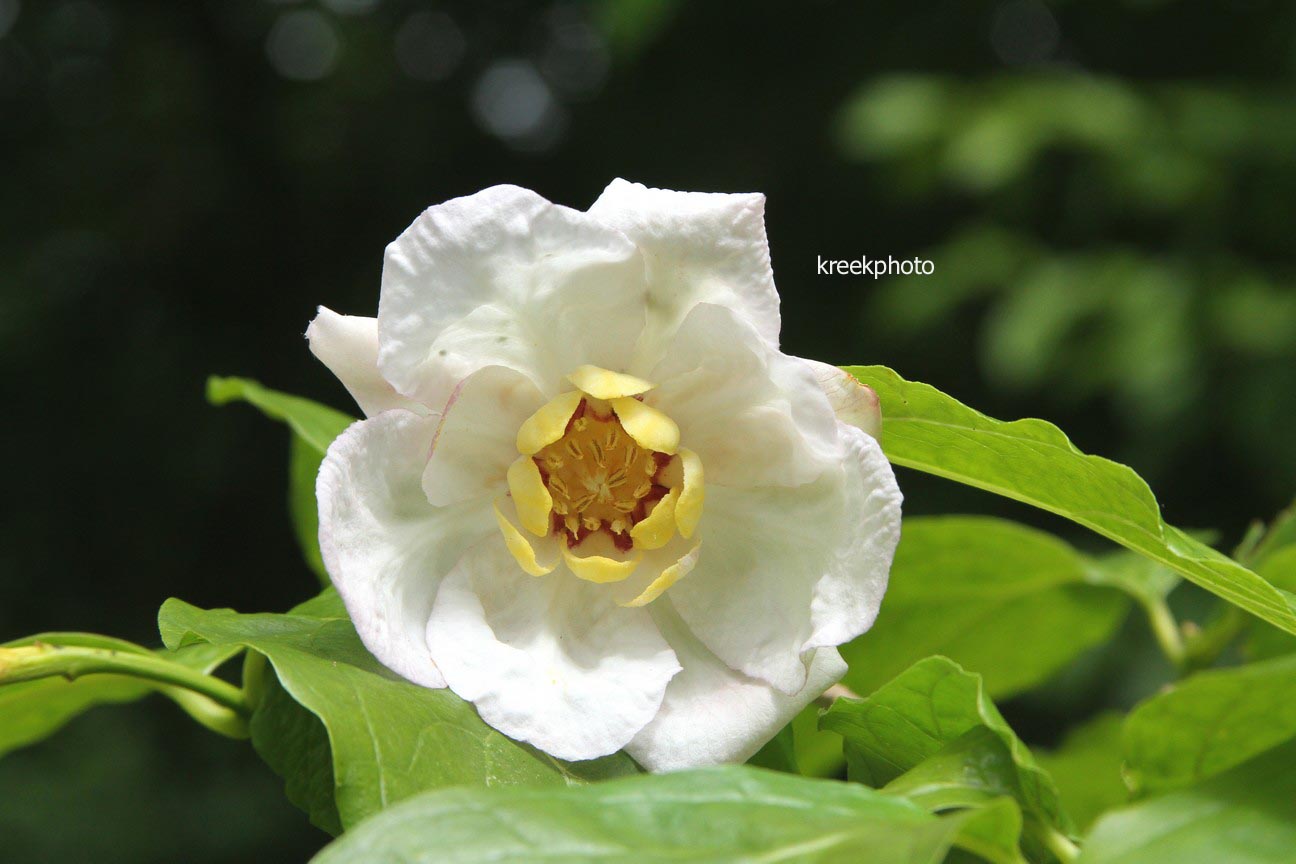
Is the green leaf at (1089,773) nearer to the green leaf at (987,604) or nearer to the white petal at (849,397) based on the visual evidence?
the green leaf at (987,604)

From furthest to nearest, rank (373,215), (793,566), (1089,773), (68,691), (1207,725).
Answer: (373,215) < (1089,773) < (68,691) < (793,566) < (1207,725)

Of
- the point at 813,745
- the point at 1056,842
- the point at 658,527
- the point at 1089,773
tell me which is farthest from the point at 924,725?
Answer: the point at 1089,773

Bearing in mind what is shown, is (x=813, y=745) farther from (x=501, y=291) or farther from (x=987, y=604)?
(x=501, y=291)

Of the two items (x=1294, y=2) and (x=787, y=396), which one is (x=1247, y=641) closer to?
(x=787, y=396)

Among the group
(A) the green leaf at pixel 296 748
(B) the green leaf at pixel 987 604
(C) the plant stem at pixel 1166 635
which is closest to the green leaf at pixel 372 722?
(A) the green leaf at pixel 296 748

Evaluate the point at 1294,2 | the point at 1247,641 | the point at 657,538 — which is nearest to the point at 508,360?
the point at 657,538

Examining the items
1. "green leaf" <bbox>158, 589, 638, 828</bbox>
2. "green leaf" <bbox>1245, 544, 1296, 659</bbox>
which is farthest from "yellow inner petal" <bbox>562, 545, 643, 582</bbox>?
"green leaf" <bbox>1245, 544, 1296, 659</bbox>
